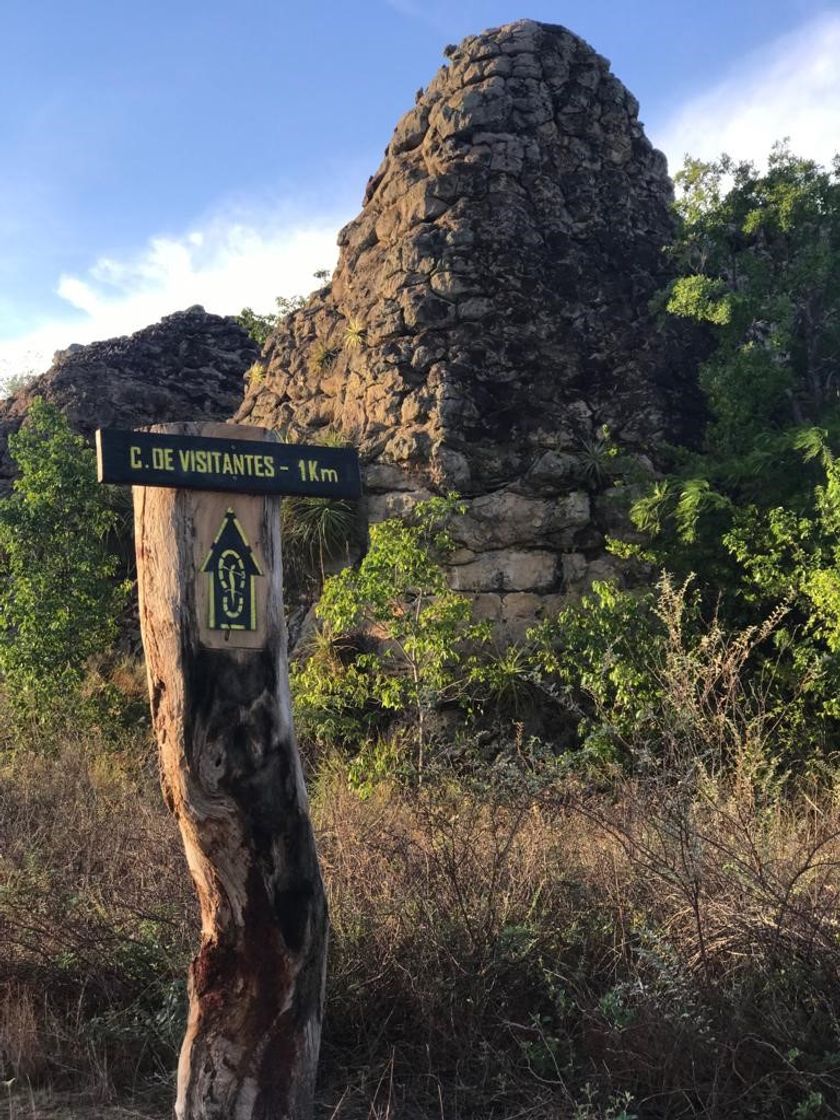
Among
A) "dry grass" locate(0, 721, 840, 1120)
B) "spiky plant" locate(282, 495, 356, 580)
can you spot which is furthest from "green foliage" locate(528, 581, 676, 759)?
"dry grass" locate(0, 721, 840, 1120)

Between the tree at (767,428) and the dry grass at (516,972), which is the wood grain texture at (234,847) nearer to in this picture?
the dry grass at (516,972)

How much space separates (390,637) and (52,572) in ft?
15.6

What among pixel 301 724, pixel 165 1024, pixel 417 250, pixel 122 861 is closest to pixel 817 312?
pixel 417 250

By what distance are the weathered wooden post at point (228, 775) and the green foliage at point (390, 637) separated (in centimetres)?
426

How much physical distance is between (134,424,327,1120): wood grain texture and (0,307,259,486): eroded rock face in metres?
13.1

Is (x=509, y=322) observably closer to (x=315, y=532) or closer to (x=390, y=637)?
(x=315, y=532)

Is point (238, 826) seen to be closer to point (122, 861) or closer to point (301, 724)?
point (122, 861)

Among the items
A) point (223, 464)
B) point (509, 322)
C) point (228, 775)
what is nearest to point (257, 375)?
point (509, 322)

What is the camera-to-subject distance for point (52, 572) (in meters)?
Answer: 12.1

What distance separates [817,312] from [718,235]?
1500 millimetres

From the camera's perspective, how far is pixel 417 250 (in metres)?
12.7

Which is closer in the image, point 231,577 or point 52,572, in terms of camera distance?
point 231,577

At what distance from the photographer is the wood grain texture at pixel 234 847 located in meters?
3.88

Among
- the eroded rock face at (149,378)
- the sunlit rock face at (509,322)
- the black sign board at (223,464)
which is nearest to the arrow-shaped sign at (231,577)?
the black sign board at (223,464)
